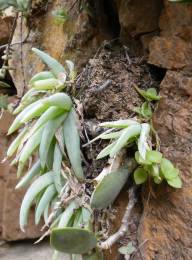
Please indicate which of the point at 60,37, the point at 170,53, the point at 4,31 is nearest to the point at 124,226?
the point at 170,53

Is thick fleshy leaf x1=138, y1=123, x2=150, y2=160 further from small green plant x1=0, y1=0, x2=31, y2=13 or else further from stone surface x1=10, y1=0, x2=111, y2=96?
small green plant x1=0, y1=0, x2=31, y2=13

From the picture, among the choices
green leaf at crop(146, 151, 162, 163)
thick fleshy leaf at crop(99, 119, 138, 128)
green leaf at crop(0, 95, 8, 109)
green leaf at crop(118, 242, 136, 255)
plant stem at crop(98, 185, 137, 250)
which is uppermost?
thick fleshy leaf at crop(99, 119, 138, 128)

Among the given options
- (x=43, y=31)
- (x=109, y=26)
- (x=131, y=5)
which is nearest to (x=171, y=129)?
(x=131, y=5)

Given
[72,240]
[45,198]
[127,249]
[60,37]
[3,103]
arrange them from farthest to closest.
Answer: [3,103], [60,37], [45,198], [127,249], [72,240]

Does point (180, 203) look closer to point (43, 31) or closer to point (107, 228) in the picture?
point (107, 228)

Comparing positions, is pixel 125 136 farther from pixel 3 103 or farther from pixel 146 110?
pixel 3 103

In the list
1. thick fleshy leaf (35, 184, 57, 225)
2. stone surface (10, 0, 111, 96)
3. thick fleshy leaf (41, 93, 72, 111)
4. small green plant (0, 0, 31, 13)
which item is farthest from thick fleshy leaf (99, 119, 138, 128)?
small green plant (0, 0, 31, 13)

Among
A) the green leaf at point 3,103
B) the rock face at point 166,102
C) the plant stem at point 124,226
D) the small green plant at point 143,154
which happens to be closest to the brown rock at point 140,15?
the rock face at point 166,102
